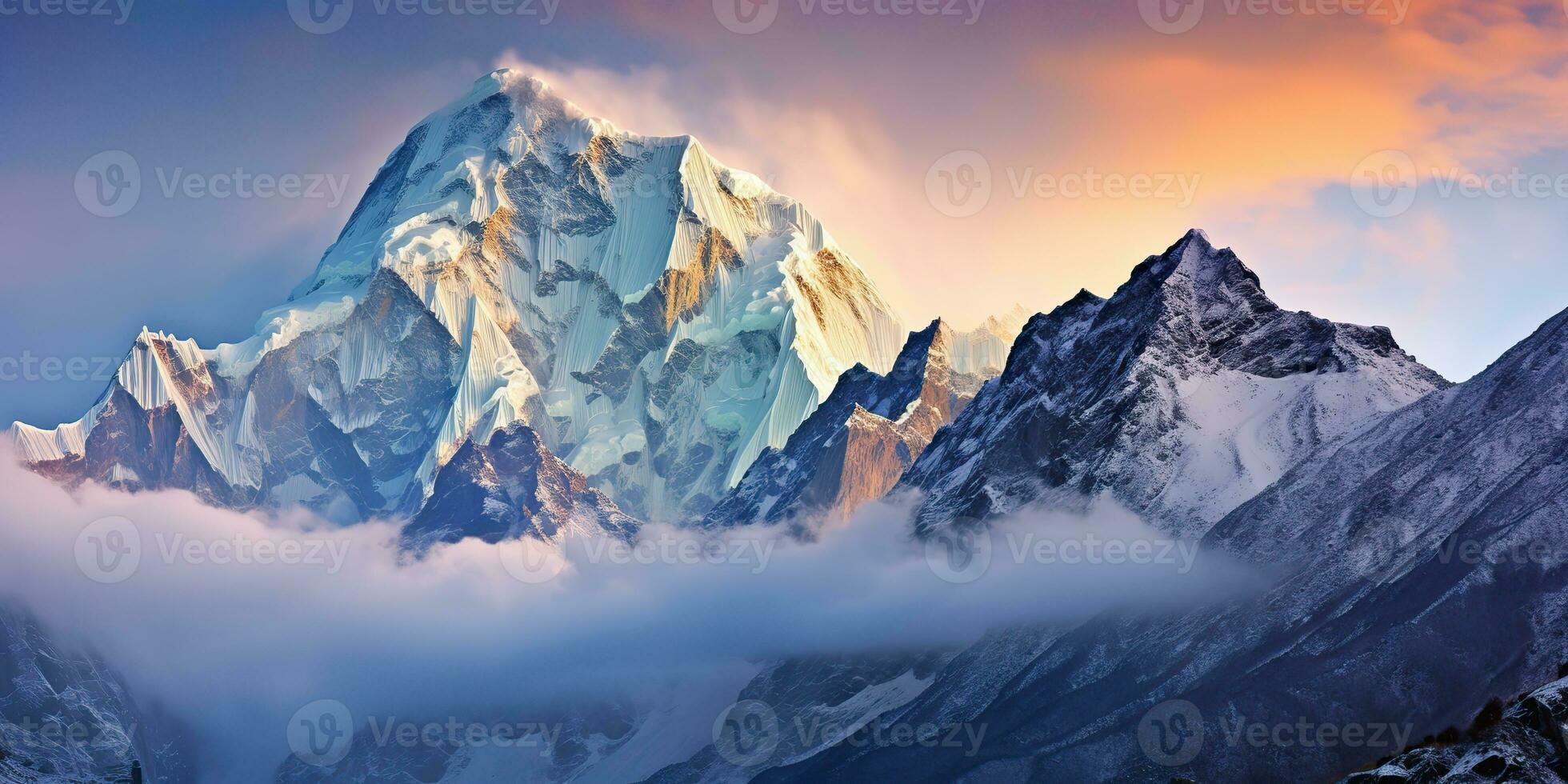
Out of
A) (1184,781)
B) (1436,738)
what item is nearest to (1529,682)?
(1436,738)

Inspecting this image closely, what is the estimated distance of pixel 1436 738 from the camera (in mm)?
185125

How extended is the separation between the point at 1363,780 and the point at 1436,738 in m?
31.3

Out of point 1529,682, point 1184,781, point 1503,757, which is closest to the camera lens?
point 1503,757

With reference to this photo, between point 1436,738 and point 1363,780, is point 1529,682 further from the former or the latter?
point 1363,780

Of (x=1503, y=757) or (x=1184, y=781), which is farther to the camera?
(x=1184, y=781)

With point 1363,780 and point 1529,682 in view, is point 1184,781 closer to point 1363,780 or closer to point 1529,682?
point 1363,780

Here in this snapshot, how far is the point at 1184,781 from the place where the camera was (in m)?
182

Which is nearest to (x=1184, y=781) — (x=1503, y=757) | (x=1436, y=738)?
(x=1436, y=738)

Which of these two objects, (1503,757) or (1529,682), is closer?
(1503,757)

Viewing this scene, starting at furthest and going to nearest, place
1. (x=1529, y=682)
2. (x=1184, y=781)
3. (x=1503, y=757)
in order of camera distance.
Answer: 1. (x=1529, y=682)
2. (x=1184, y=781)
3. (x=1503, y=757)

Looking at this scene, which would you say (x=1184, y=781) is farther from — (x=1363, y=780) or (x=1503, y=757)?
(x=1503, y=757)

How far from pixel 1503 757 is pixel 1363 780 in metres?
12.7

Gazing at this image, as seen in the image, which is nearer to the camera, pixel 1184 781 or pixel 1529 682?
pixel 1184 781

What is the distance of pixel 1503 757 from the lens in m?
149
